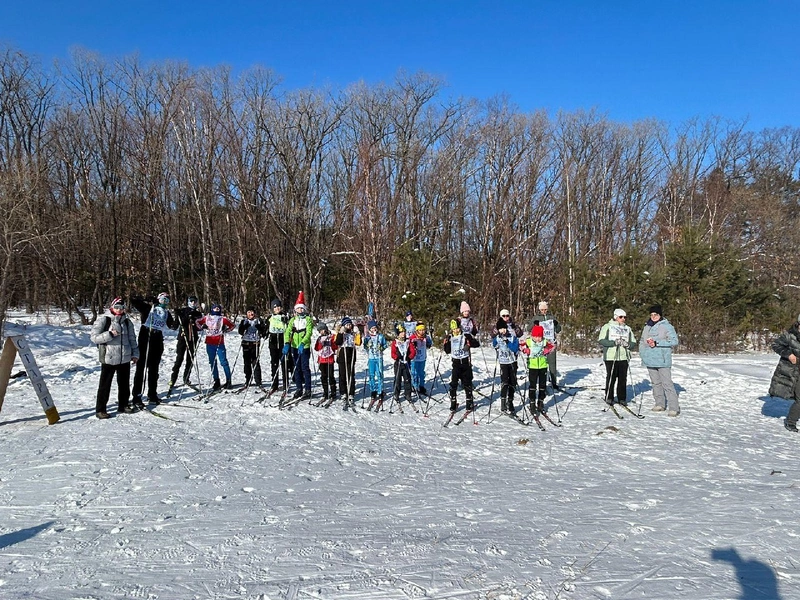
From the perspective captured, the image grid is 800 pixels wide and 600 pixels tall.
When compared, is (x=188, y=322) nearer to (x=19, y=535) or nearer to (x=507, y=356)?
(x=507, y=356)

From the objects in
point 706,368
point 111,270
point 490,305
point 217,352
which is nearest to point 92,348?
point 217,352

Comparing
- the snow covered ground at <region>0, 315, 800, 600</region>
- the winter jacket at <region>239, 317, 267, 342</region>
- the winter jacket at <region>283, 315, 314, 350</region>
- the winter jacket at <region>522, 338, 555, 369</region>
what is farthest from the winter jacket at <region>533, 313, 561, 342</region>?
the winter jacket at <region>239, 317, 267, 342</region>

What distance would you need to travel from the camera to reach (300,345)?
9.76 meters

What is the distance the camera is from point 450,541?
424 cm

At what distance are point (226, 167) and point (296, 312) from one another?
17747mm

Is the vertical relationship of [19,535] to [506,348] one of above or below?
below

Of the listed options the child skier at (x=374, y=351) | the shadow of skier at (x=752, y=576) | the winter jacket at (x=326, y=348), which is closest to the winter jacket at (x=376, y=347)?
the child skier at (x=374, y=351)

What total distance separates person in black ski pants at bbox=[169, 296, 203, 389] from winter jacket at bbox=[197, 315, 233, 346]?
0.23 meters

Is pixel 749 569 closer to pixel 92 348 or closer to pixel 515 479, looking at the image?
pixel 515 479

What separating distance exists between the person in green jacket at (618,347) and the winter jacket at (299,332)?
5.38 metres

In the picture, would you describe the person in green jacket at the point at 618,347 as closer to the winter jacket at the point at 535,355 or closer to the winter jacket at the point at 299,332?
the winter jacket at the point at 535,355

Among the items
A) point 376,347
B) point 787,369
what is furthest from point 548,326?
point 787,369

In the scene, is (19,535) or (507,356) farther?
(507,356)

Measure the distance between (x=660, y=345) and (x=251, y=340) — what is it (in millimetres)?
7575
